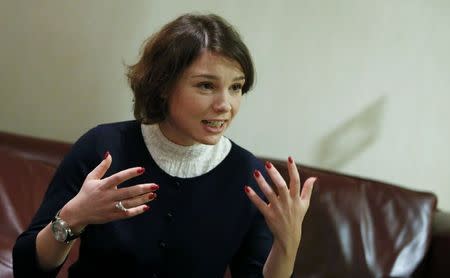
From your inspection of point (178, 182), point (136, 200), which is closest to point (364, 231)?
point (178, 182)

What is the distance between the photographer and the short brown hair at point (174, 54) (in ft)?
3.46

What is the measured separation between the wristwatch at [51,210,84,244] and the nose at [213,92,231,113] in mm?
375

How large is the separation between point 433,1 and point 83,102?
1320 millimetres

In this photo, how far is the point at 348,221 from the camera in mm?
1587

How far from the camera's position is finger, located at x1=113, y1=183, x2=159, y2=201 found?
836 millimetres

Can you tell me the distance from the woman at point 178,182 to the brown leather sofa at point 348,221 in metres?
0.44

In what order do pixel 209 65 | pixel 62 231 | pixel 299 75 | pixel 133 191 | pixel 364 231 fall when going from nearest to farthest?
pixel 133 191 < pixel 62 231 < pixel 209 65 < pixel 364 231 < pixel 299 75

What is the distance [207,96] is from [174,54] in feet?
0.38

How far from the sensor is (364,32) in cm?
174

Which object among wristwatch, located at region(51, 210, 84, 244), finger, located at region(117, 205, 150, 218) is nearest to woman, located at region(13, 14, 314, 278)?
wristwatch, located at region(51, 210, 84, 244)

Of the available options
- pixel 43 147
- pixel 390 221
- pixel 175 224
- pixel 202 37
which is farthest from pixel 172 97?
pixel 390 221

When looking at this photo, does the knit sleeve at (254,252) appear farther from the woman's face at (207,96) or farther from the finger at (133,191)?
the finger at (133,191)

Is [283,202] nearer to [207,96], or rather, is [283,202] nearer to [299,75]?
[207,96]

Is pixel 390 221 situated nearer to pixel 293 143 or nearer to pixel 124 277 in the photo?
pixel 293 143
